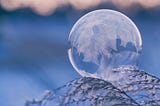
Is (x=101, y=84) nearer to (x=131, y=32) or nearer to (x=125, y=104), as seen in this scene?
(x=125, y=104)

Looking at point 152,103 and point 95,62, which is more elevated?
point 95,62

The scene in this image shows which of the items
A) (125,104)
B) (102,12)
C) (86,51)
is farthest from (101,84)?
(102,12)

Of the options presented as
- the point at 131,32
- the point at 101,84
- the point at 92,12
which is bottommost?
the point at 101,84

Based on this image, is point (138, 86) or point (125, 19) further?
point (125, 19)

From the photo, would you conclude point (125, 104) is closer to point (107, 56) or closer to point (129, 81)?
point (129, 81)

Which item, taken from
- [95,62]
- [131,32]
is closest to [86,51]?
[95,62]

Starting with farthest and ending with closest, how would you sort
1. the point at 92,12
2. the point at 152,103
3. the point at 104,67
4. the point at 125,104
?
1. the point at 92,12
2. the point at 104,67
3. the point at 152,103
4. the point at 125,104

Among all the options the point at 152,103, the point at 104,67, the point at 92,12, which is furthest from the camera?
the point at 92,12

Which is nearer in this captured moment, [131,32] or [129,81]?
[129,81]

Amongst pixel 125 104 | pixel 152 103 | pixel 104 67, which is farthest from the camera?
pixel 104 67
